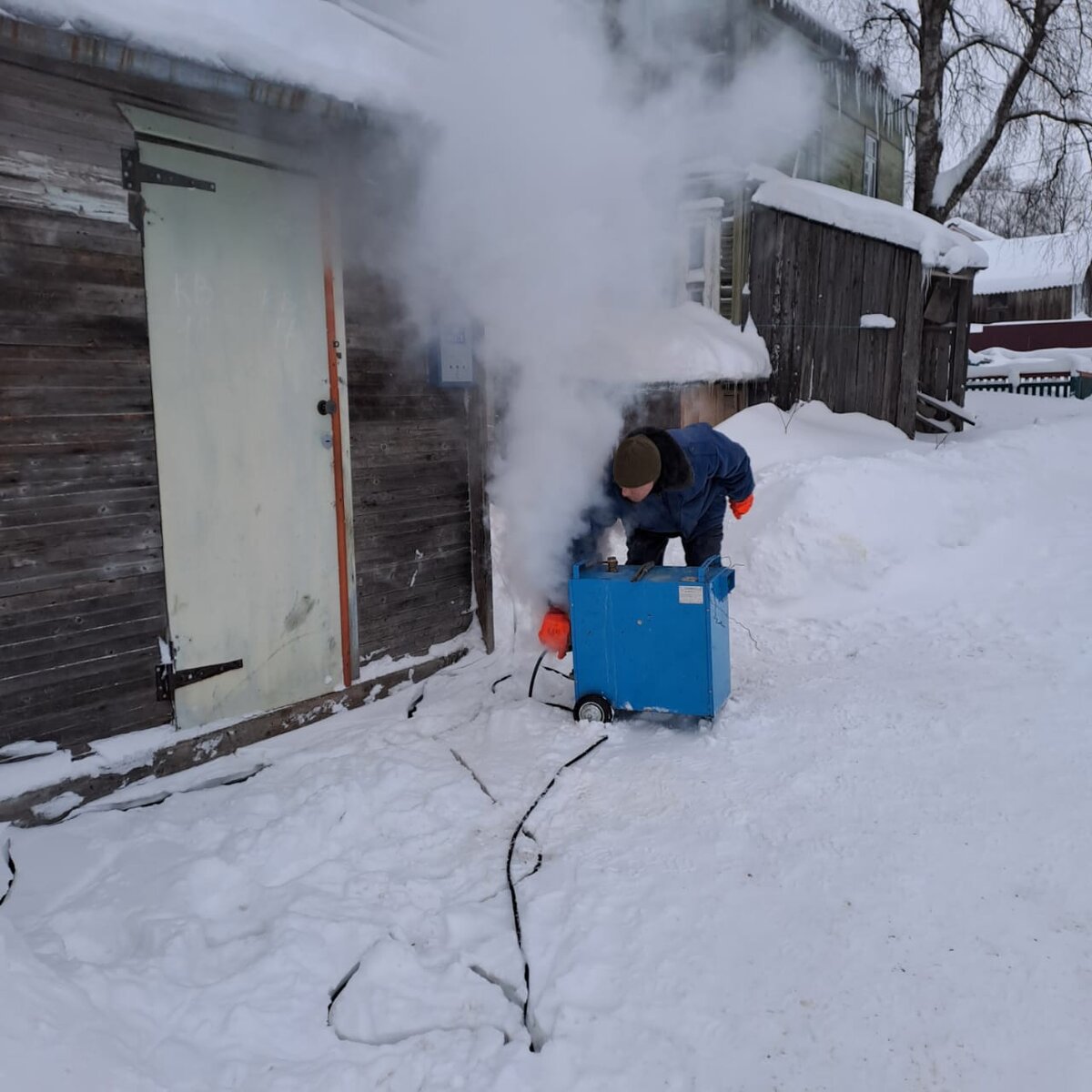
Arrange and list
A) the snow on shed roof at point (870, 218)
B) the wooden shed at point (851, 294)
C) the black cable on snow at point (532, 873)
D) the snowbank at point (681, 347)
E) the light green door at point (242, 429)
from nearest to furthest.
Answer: the black cable on snow at point (532, 873), the light green door at point (242, 429), the snowbank at point (681, 347), the snow on shed roof at point (870, 218), the wooden shed at point (851, 294)

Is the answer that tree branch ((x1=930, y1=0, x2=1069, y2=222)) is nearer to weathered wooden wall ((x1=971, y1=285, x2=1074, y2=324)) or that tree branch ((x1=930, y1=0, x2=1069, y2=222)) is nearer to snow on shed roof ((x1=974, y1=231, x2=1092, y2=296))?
snow on shed roof ((x1=974, y1=231, x2=1092, y2=296))

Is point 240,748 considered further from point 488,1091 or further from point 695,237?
point 695,237

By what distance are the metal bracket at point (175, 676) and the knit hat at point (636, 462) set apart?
210cm

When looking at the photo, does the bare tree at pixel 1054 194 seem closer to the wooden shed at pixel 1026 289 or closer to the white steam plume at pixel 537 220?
the white steam plume at pixel 537 220

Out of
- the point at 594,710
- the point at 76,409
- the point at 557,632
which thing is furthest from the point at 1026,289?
the point at 76,409

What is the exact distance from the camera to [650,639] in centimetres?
416

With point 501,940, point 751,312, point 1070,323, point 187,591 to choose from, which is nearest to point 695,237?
point 751,312

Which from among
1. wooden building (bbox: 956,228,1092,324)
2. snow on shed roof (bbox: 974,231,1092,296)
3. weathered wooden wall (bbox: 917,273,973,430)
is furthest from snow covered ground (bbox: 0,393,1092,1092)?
wooden building (bbox: 956,228,1092,324)

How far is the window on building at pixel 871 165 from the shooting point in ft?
57.5

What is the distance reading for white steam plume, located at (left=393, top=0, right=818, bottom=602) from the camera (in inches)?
186

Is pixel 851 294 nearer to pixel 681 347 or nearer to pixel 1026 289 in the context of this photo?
pixel 681 347

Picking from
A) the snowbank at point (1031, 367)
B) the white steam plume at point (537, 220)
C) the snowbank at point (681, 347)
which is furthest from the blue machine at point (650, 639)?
the snowbank at point (1031, 367)

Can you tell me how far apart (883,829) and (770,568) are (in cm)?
330

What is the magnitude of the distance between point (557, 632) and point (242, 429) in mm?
1846
